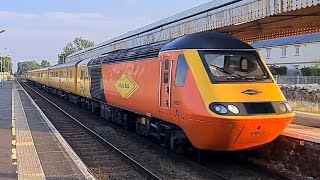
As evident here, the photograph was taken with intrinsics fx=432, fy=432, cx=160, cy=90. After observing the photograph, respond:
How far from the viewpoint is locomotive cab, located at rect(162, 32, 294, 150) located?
862 centimetres

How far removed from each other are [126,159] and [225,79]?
11.6 ft

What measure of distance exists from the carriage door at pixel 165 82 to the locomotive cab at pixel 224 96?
0.24 metres

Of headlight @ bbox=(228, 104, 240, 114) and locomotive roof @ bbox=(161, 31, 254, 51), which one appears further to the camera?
locomotive roof @ bbox=(161, 31, 254, 51)

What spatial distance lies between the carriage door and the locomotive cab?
241mm

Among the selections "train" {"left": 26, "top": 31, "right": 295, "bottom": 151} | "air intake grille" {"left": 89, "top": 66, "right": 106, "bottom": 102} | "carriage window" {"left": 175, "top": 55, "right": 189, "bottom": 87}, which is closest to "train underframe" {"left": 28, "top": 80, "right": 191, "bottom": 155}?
"train" {"left": 26, "top": 31, "right": 295, "bottom": 151}

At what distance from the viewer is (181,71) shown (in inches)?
381

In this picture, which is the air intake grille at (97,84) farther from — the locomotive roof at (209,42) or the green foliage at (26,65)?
the green foliage at (26,65)

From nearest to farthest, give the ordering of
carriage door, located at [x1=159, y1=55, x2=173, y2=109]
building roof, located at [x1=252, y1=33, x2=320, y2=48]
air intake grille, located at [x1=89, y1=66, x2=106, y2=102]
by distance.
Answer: carriage door, located at [x1=159, y1=55, x2=173, y2=109]
air intake grille, located at [x1=89, y1=66, x2=106, y2=102]
building roof, located at [x1=252, y1=33, x2=320, y2=48]

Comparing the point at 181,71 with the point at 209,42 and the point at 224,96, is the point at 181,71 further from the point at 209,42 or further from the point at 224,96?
the point at 224,96

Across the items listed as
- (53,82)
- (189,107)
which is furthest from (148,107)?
(53,82)

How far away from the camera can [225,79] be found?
9.09 m

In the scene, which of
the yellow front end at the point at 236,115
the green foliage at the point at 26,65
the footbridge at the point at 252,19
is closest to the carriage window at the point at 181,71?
the yellow front end at the point at 236,115

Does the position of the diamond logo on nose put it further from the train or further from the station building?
the station building

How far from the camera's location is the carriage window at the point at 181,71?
9.48 m
